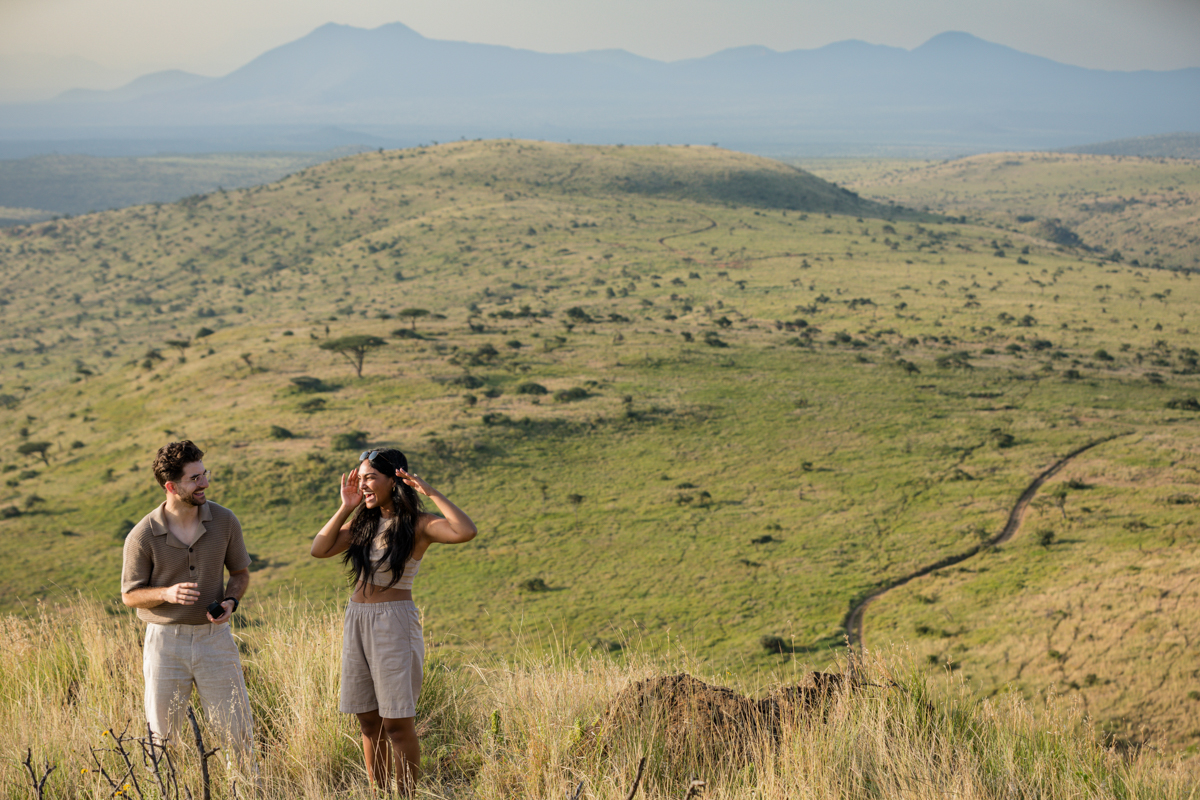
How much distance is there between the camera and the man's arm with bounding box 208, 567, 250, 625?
19.8 ft

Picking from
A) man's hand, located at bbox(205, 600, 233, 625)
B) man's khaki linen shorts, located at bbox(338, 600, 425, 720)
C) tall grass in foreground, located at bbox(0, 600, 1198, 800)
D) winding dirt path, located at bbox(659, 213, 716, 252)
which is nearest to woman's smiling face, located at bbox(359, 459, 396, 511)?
man's khaki linen shorts, located at bbox(338, 600, 425, 720)

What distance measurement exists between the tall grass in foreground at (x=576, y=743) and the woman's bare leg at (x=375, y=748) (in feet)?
0.62

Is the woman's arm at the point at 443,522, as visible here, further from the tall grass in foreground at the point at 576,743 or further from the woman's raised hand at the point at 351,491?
the tall grass in foreground at the point at 576,743

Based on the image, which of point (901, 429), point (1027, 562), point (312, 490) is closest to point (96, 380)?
point (312, 490)

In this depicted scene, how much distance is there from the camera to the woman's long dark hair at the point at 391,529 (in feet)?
19.3

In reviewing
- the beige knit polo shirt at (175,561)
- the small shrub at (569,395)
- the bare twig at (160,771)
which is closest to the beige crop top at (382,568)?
the beige knit polo shirt at (175,561)

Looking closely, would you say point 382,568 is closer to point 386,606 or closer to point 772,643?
point 386,606

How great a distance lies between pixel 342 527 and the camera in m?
6.15

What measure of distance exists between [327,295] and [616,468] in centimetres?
10250

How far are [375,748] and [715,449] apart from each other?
2019 inches

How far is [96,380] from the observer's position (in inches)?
3219

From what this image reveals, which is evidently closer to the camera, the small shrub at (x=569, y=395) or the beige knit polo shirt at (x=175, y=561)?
the beige knit polo shirt at (x=175, y=561)


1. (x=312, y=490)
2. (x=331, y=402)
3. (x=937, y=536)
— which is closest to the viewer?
(x=937, y=536)

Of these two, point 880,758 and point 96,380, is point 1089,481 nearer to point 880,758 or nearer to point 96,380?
point 880,758
